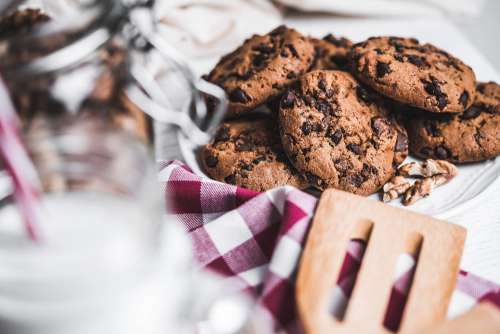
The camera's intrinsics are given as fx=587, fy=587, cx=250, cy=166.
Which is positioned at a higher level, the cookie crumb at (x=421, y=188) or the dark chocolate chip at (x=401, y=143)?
the dark chocolate chip at (x=401, y=143)

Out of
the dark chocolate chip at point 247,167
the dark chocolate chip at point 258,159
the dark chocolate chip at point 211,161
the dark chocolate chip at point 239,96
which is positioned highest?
the dark chocolate chip at point 239,96

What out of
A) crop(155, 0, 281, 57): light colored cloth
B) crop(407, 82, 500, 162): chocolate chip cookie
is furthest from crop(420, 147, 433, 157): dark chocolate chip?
crop(155, 0, 281, 57): light colored cloth

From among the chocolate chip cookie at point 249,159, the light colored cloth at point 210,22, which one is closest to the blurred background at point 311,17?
the light colored cloth at point 210,22

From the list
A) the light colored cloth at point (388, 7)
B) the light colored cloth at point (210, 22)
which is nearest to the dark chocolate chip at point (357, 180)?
the light colored cloth at point (210, 22)

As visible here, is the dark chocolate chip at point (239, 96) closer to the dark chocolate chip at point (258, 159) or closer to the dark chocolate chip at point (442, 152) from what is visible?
the dark chocolate chip at point (258, 159)

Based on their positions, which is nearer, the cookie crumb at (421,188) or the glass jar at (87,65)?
the glass jar at (87,65)

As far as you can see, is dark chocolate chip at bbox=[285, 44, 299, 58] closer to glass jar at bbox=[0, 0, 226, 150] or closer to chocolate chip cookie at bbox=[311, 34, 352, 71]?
chocolate chip cookie at bbox=[311, 34, 352, 71]

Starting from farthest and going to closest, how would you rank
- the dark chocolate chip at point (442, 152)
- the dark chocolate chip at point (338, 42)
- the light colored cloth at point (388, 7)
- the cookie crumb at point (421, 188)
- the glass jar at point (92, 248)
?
the light colored cloth at point (388, 7) → the dark chocolate chip at point (338, 42) → the dark chocolate chip at point (442, 152) → the cookie crumb at point (421, 188) → the glass jar at point (92, 248)

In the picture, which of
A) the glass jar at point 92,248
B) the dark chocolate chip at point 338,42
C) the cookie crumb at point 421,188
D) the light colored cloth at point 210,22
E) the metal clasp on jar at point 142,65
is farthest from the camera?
the light colored cloth at point 210,22
